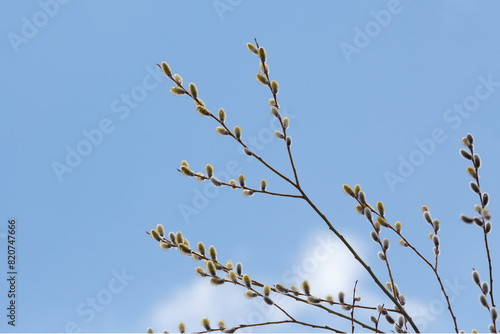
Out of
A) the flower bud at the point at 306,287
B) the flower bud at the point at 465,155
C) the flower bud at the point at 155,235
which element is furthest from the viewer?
the flower bud at the point at 155,235

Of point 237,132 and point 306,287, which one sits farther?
point 237,132

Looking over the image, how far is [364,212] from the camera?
6.60ft

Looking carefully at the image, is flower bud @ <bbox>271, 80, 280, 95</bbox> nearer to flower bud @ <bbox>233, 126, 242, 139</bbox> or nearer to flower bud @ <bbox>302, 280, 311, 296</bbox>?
flower bud @ <bbox>233, 126, 242, 139</bbox>

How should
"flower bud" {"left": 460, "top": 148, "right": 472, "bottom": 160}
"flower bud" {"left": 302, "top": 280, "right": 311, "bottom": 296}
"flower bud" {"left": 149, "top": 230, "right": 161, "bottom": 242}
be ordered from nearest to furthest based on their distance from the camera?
"flower bud" {"left": 460, "top": 148, "right": 472, "bottom": 160} → "flower bud" {"left": 302, "top": 280, "right": 311, "bottom": 296} → "flower bud" {"left": 149, "top": 230, "right": 161, "bottom": 242}

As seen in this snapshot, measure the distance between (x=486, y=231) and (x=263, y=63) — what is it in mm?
1176

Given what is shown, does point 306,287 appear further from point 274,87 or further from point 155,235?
point 274,87

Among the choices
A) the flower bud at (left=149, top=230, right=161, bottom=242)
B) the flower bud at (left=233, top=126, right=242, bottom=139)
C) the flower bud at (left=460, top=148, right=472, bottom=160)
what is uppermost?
the flower bud at (left=233, top=126, right=242, bottom=139)

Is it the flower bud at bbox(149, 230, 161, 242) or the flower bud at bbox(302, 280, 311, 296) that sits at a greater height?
the flower bud at bbox(149, 230, 161, 242)

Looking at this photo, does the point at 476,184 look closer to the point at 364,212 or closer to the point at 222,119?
the point at 364,212

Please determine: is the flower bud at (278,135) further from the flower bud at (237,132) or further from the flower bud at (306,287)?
the flower bud at (306,287)

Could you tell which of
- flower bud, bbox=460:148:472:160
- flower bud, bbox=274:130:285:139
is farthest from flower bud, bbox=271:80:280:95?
flower bud, bbox=460:148:472:160

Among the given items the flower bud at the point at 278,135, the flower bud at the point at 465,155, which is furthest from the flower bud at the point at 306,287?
the flower bud at the point at 465,155

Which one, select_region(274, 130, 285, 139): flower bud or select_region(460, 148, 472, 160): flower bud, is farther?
select_region(274, 130, 285, 139): flower bud

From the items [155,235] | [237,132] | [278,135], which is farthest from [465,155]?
[155,235]
